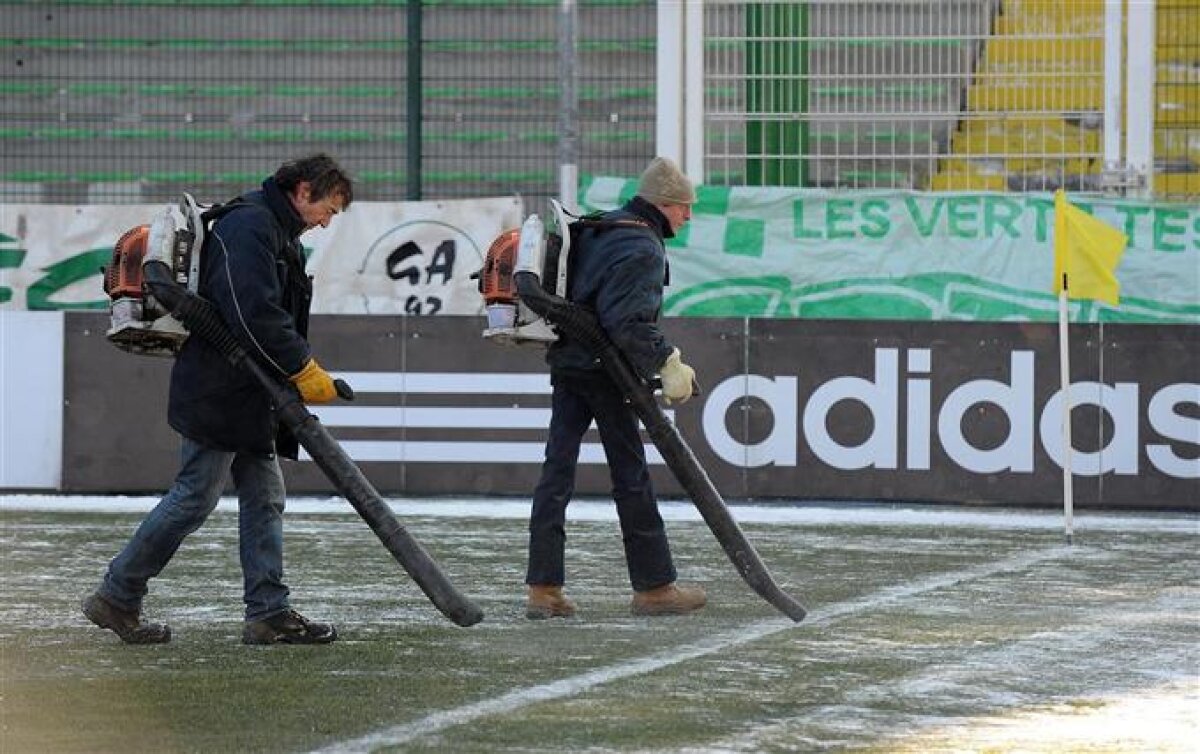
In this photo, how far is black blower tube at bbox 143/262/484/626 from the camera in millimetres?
8250

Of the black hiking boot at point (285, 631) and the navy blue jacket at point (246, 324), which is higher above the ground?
the navy blue jacket at point (246, 324)

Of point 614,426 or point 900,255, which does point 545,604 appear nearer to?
point 614,426

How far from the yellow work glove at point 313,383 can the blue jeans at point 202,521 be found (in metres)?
0.36

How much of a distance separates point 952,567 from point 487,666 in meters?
3.87

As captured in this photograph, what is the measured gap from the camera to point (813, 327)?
14734 millimetres

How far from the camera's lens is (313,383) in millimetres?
8273

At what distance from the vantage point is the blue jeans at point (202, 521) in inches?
329

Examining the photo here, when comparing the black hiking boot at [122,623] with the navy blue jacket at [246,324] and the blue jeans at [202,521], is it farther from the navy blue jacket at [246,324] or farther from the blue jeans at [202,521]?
the navy blue jacket at [246,324]

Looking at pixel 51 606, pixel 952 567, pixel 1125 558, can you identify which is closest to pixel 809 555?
pixel 952 567

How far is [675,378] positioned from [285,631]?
1.72m

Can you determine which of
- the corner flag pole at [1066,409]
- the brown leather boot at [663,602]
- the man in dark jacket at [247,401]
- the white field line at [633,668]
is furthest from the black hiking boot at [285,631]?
the corner flag pole at [1066,409]

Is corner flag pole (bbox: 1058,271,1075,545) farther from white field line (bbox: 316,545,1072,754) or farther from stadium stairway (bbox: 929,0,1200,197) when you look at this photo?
stadium stairway (bbox: 929,0,1200,197)

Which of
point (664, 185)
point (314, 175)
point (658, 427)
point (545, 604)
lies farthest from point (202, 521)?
point (664, 185)

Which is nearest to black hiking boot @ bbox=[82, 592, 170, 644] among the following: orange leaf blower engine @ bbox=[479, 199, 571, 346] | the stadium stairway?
orange leaf blower engine @ bbox=[479, 199, 571, 346]
